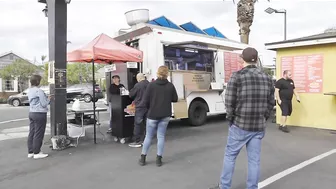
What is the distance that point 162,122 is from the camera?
5.32 m

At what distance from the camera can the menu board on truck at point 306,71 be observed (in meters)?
8.70

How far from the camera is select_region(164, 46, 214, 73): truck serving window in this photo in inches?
360

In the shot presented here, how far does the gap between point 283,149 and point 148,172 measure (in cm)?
311

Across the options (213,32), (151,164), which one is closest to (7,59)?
(213,32)

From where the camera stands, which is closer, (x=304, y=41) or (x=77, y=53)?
(x=77, y=53)

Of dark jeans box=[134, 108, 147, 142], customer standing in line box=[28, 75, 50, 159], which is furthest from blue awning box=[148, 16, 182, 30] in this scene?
customer standing in line box=[28, 75, 50, 159]

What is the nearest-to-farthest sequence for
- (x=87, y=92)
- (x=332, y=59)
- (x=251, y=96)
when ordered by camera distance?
(x=251, y=96) < (x=332, y=59) < (x=87, y=92)

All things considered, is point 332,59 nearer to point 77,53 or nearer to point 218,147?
point 218,147

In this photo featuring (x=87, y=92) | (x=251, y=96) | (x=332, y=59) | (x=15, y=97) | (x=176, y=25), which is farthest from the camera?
(x=87, y=92)

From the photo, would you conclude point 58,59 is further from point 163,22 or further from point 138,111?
point 163,22

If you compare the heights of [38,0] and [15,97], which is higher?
[38,0]

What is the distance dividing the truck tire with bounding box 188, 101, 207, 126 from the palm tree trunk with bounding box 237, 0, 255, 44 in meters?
6.59

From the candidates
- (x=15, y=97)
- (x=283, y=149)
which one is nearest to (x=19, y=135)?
(x=283, y=149)

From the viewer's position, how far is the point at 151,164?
216 inches
